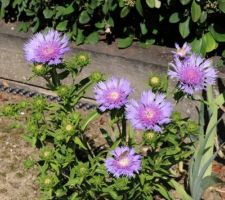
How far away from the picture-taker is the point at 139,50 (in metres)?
3.71

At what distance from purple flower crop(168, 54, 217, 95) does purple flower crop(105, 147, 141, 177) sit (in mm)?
346

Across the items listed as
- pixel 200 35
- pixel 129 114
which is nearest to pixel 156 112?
pixel 129 114

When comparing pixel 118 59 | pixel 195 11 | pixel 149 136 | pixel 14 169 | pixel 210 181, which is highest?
pixel 195 11

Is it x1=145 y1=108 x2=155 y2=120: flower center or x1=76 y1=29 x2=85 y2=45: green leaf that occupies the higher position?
x1=145 y1=108 x2=155 y2=120: flower center

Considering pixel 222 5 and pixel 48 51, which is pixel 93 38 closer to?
pixel 222 5

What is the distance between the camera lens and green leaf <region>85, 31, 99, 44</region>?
3.82 m

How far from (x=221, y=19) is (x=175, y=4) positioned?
12.0 inches

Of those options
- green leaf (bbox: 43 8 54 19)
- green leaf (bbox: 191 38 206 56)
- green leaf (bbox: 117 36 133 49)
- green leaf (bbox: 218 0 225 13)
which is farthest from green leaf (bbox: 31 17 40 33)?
green leaf (bbox: 218 0 225 13)

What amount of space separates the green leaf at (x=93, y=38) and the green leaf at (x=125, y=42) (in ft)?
0.51

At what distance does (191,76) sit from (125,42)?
4.76ft

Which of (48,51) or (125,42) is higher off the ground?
(48,51)

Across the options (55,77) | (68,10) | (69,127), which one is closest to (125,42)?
(68,10)

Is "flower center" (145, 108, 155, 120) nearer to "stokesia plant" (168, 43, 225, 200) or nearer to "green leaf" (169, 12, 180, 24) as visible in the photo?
"stokesia plant" (168, 43, 225, 200)

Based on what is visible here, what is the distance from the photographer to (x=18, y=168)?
3502 mm
